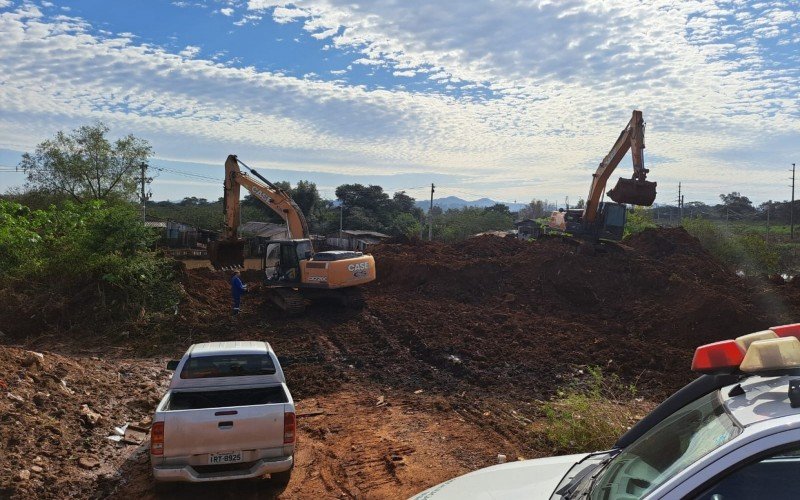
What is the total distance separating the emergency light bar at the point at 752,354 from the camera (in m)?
2.10

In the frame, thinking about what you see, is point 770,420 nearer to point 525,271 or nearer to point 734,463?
point 734,463

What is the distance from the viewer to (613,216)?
2384 cm

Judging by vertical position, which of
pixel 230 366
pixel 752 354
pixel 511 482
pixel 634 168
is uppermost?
pixel 634 168

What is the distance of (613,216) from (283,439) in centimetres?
2068

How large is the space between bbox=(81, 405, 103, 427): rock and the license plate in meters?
3.28

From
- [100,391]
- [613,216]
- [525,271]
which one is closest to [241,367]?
[100,391]

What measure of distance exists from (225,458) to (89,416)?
3505 mm

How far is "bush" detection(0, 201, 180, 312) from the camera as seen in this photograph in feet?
53.3

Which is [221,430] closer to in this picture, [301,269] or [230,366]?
[230,366]

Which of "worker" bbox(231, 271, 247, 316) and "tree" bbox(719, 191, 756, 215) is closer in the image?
"worker" bbox(231, 271, 247, 316)

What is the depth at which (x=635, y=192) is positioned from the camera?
2144 centimetres

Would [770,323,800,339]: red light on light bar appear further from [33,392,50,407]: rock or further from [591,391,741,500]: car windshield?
[33,392,50,407]: rock

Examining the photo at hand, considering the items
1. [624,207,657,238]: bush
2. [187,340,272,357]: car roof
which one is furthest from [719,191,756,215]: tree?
[187,340,272,357]: car roof

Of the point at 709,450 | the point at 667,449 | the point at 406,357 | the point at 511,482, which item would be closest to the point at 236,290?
the point at 406,357
